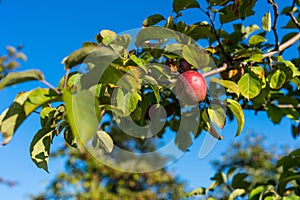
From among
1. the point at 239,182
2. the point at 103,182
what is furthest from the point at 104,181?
the point at 239,182

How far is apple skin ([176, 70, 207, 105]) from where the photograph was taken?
0.91 m

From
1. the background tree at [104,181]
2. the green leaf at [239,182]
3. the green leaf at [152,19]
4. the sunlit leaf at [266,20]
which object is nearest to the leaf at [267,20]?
the sunlit leaf at [266,20]

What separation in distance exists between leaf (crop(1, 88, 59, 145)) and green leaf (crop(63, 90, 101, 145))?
0.08m

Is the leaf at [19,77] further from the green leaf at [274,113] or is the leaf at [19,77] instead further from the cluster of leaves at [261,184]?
the green leaf at [274,113]

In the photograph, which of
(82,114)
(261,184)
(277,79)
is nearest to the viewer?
(82,114)

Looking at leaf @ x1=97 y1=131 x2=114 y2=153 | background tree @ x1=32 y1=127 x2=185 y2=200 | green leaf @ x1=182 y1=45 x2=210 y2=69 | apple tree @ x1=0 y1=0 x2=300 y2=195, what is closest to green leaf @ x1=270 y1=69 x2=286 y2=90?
apple tree @ x1=0 y1=0 x2=300 y2=195

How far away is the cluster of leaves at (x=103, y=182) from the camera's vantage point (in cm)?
587

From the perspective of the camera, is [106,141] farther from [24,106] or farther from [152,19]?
[152,19]

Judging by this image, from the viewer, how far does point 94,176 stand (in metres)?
6.31

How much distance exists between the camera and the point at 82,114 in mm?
497

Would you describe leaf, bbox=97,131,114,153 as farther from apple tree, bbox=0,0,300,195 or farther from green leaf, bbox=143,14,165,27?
green leaf, bbox=143,14,165,27

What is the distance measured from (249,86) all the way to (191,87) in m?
0.20

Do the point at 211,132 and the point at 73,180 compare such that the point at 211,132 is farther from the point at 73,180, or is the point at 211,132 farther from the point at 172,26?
the point at 73,180

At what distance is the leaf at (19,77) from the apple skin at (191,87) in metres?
0.41
